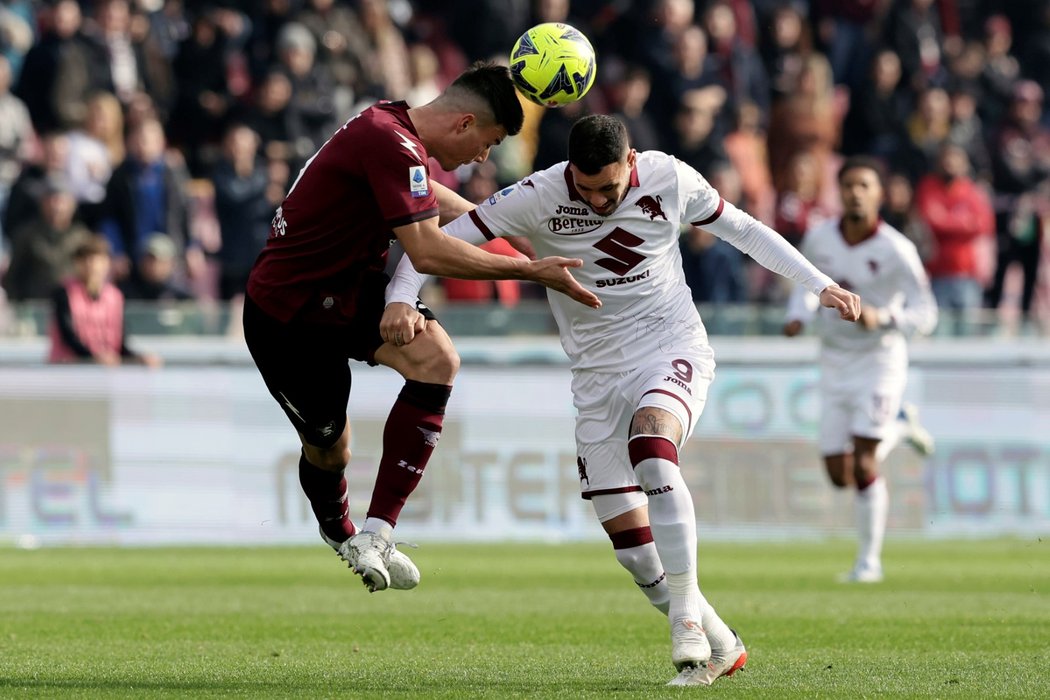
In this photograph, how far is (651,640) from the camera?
32.1 feet

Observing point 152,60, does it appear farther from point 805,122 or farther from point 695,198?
point 695,198

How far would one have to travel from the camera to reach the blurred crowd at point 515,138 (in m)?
17.8

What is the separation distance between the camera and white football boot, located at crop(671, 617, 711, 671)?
7844 mm

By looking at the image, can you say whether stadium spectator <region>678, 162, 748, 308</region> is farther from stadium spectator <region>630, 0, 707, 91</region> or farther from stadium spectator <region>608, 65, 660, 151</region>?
stadium spectator <region>630, 0, 707, 91</region>

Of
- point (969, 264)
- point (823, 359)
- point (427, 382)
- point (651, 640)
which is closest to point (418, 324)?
point (427, 382)

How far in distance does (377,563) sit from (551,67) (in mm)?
2405

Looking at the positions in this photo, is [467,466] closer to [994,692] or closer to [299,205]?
[299,205]

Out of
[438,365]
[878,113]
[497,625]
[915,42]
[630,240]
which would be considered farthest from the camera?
[915,42]

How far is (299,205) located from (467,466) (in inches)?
319

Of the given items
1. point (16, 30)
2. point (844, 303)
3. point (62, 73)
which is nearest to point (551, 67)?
point (844, 303)

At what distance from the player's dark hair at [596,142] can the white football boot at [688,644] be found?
200cm

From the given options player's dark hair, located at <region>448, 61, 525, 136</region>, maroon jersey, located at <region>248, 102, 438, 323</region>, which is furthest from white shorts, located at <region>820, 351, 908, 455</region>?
player's dark hair, located at <region>448, 61, 525, 136</region>

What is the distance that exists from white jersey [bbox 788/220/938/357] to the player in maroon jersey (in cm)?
568

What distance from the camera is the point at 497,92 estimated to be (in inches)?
332
